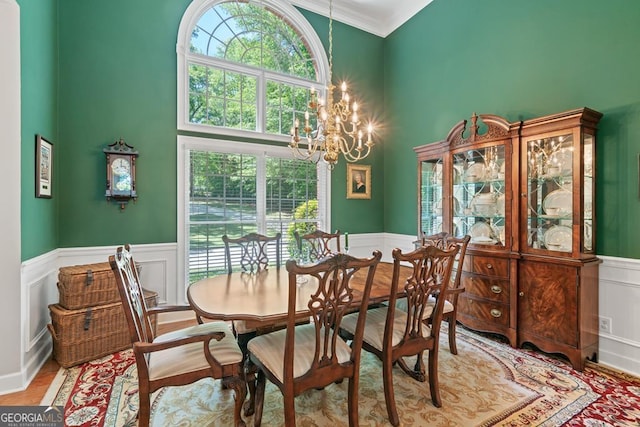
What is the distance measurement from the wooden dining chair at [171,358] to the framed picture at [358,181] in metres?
3.34

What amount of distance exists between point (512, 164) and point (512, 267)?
3.27ft

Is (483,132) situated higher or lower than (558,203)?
higher

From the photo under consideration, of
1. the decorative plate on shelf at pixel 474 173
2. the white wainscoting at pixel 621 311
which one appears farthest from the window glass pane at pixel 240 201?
the white wainscoting at pixel 621 311

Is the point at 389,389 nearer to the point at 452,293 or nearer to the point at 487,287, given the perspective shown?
the point at 452,293

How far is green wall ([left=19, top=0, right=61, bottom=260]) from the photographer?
7.99ft

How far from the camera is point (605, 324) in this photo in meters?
2.70

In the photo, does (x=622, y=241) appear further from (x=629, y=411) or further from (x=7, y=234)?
(x=7, y=234)

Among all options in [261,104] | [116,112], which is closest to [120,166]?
[116,112]

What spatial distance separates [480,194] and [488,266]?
791 mm

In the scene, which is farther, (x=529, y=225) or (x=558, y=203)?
(x=529, y=225)

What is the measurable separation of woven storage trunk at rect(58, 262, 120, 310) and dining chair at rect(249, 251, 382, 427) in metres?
1.68

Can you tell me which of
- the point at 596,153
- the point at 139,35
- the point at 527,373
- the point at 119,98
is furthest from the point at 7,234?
the point at 596,153

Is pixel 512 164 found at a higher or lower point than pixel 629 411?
higher

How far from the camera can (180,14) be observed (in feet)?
12.1
